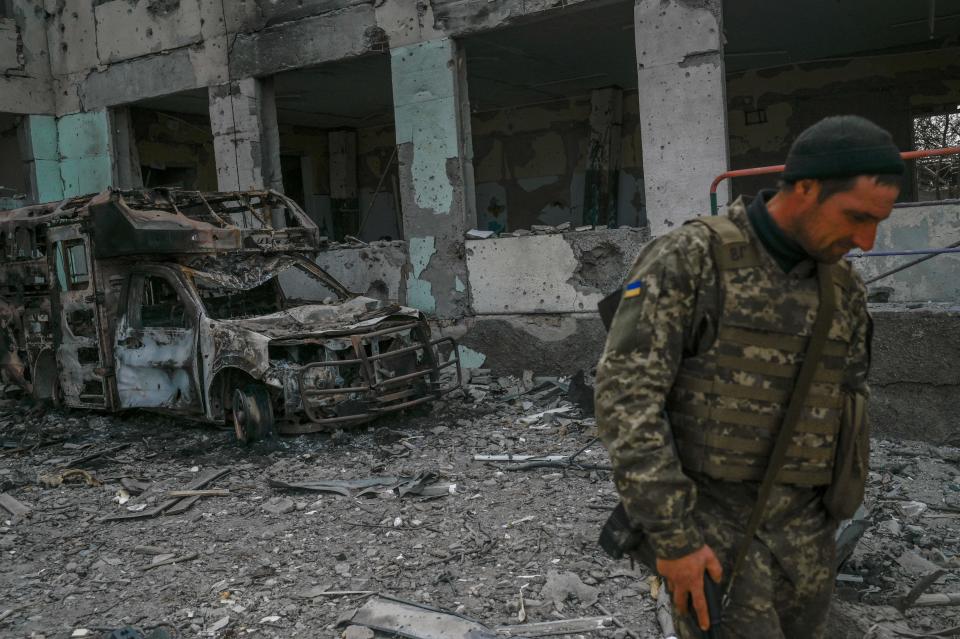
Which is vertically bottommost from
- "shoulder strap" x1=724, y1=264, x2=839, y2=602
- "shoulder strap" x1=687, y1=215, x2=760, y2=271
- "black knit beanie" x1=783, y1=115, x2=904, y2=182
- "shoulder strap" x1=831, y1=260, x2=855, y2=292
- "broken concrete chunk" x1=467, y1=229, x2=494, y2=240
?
"shoulder strap" x1=724, y1=264, x2=839, y2=602

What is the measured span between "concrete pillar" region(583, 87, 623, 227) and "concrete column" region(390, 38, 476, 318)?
162 inches

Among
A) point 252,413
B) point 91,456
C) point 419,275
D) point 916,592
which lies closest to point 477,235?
point 419,275

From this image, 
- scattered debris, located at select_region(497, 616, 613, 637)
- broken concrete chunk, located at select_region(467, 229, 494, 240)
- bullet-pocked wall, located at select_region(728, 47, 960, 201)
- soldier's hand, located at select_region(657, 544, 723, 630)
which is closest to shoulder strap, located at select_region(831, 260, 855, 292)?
soldier's hand, located at select_region(657, 544, 723, 630)

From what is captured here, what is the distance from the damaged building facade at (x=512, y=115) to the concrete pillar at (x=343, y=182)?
52.1 inches

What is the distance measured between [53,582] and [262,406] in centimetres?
247

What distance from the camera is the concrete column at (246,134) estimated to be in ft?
34.2

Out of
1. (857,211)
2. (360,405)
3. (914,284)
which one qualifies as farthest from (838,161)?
(914,284)

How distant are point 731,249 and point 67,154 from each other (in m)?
12.3

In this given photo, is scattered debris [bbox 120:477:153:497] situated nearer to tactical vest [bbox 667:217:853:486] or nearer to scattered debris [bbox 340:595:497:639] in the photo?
scattered debris [bbox 340:595:497:639]

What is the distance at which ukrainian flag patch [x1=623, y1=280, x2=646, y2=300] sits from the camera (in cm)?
193

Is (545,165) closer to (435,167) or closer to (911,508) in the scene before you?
(435,167)

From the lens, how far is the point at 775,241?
194 centimetres

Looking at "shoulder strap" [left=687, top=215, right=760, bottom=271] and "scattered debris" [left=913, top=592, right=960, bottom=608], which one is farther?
"scattered debris" [left=913, top=592, right=960, bottom=608]

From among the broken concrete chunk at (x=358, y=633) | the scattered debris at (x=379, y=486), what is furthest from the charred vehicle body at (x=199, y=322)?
the broken concrete chunk at (x=358, y=633)
